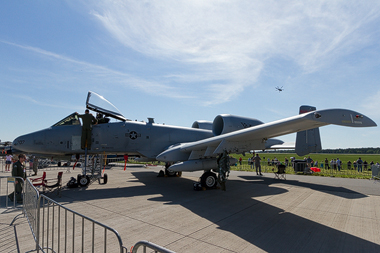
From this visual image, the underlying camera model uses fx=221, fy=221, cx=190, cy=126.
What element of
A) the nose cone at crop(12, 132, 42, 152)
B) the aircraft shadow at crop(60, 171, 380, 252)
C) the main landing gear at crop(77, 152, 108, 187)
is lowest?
the aircraft shadow at crop(60, 171, 380, 252)

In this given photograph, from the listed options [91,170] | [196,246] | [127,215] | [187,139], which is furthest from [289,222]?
[91,170]

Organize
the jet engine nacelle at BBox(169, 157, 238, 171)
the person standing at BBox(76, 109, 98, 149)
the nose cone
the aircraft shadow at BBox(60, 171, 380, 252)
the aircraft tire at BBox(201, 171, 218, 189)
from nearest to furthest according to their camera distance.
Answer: the aircraft shadow at BBox(60, 171, 380, 252) → the jet engine nacelle at BBox(169, 157, 238, 171) → the aircraft tire at BBox(201, 171, 218, 189) → the nose cone → the person standing at BBox(76, 109, 98, 149)

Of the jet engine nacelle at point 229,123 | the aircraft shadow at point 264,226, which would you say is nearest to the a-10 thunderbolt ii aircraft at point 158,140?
the jet engine nacelle at point 229,123

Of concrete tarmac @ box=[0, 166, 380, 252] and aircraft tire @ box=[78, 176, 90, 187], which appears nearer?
concrete tarmac @ box=[0, 166, 380, 252]

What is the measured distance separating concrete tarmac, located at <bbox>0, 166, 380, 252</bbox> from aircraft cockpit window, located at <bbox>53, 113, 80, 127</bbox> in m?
3.52

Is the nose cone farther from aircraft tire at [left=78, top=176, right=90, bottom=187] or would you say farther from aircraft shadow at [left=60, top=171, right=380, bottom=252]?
aircraft shadow at [left=60, top=171, right=380, bottom=252]

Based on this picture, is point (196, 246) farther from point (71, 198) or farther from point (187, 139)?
point (187, 139)

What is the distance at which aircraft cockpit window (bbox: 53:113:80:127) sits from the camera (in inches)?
404

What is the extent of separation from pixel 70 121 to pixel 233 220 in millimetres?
8702

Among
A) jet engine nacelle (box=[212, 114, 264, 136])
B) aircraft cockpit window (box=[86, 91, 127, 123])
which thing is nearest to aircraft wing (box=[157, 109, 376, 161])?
jet engine nacelle (box=[212, 114, 264, 136])

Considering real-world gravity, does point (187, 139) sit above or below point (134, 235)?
above

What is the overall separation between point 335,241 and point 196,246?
8.66 feet

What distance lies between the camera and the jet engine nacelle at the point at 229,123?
1022 cm

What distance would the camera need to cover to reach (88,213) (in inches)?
228
